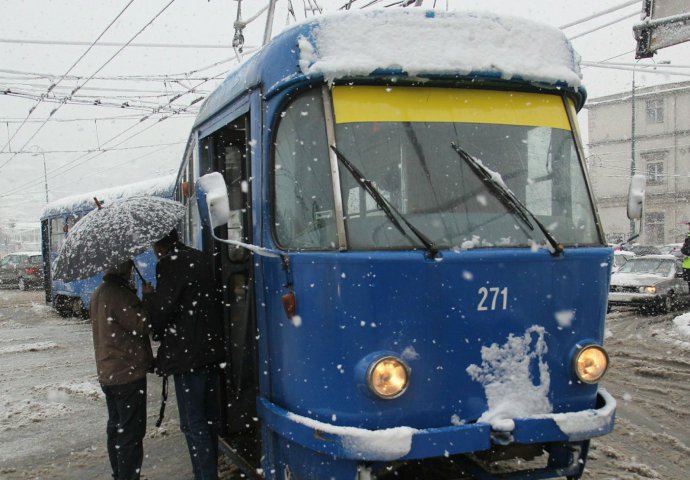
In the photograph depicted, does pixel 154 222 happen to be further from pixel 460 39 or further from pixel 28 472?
pixel 28 472

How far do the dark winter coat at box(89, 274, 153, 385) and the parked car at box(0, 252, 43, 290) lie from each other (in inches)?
1076

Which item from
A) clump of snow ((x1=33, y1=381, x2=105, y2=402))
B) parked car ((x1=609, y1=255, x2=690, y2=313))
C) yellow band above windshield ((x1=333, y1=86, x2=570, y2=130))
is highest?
yellow band above windshield ((x1=333, y1=86, x2=570, y2=130))

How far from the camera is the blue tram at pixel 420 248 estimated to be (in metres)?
3.41

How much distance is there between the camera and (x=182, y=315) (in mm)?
4270

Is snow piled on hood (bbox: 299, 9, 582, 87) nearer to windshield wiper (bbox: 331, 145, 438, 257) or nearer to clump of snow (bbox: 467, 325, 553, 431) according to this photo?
windshield wiper (bbox: 331, 145, 438, 257)

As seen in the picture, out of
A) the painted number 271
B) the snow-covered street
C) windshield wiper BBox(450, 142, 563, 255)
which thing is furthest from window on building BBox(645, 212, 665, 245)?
the painted number 271

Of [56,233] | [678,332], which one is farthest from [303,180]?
[56,233]

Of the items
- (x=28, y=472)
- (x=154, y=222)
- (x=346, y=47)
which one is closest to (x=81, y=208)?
(x=28, y=472)

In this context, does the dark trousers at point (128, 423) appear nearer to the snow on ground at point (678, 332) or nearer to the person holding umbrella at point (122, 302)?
the person holding umbrella at point (122, 302)

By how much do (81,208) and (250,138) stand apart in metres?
13.3

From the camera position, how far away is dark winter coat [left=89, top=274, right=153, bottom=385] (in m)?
4.37

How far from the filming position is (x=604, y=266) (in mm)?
3850

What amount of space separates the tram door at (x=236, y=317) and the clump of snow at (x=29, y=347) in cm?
824

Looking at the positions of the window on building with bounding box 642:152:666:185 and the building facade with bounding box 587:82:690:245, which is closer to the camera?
the building facade with bounding box 587:82:690:245
